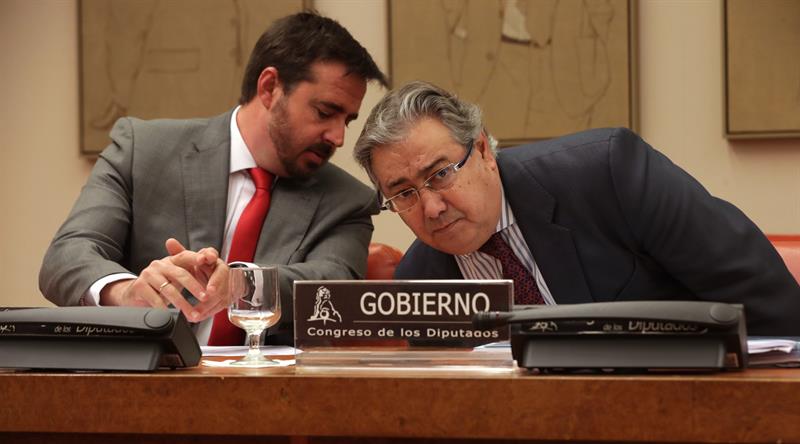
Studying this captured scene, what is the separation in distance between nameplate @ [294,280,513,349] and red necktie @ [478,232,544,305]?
776 mm

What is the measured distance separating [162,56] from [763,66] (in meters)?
2.04

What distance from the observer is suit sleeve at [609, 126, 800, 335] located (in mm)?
2010

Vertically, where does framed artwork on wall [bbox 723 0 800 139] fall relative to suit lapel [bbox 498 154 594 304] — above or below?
above

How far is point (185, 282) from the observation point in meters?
2.00

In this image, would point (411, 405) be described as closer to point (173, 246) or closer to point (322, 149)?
point (173, 246)

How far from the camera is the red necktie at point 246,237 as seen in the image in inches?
99.0

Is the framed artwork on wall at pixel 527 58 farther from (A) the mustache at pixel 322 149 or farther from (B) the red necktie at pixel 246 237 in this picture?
(B) the red necktie at pixel 246 237

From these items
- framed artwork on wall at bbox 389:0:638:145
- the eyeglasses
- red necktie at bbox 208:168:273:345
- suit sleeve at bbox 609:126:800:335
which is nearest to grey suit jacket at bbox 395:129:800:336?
suit sleeve at bbox 609:126:800:335

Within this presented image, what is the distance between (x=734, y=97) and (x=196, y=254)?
1.89m

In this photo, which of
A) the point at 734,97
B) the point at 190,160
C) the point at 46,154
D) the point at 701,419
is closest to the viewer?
the point at 701,419

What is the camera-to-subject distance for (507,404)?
49.3 inches

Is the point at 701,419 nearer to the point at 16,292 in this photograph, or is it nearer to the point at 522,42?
the point at 522,42

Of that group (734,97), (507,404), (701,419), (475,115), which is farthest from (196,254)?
(734,97)

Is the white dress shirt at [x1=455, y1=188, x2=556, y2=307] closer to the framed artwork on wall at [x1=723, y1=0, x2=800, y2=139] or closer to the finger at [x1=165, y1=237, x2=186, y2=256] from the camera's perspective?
the finger at [x1=165, y1=237, x2=186, y2=256]
